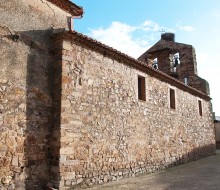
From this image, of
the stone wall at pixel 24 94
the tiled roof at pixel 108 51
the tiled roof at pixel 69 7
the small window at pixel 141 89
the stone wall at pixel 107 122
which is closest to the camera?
the stone wall at pixel 24 94

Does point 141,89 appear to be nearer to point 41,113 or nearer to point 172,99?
point 172,99

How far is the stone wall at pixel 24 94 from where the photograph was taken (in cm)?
534

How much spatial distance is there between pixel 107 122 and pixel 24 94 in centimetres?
252

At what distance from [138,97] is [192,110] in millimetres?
5324

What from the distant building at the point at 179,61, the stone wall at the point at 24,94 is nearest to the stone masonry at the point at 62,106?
the stone wall at the point at 24,94

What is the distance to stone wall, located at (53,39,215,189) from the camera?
6.20 m

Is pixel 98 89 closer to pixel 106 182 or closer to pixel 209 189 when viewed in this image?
pixel 106 182

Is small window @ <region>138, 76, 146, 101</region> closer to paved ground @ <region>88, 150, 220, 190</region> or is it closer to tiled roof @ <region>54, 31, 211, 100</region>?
Result: tiled roof @ <region>54, 31, 211, 100</region>

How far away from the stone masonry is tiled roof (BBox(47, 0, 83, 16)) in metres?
0.03

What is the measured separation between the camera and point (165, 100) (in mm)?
10547

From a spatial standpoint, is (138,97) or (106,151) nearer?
(106,151)

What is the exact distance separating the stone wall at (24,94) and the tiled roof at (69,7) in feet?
1.65

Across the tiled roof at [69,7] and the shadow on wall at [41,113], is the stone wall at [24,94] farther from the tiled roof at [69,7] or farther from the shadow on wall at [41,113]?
the tiled roof at [69,7]

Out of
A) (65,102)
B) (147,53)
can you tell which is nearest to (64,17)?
(65,102)
